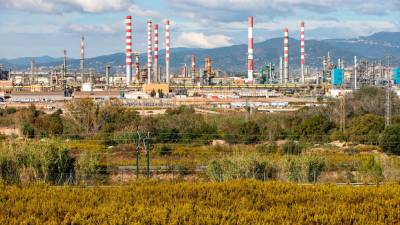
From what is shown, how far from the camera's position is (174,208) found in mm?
7668

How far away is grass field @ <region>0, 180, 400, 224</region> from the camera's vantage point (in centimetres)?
717

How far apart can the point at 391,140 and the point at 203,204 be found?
16257 millimetres

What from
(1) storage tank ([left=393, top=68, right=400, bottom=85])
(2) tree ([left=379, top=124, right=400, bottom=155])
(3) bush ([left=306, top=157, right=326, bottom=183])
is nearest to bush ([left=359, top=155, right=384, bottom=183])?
(3) bush ([left=306, top=157, right=326, bottom=183])

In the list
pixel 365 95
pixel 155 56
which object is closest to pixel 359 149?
pixel 365 95

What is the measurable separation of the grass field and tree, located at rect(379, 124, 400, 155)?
13229 mm

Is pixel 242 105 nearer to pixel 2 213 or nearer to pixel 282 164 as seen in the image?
pixel 282 164

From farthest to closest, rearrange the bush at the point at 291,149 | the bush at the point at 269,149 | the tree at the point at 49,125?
the tree at the point at 49,125 < the bush at the point at 269,149 < the bush at the point at 291,149

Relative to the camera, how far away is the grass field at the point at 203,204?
7.17 meters

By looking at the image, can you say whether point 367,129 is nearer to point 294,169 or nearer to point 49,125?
point 294,169

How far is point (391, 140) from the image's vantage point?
73.8 feet

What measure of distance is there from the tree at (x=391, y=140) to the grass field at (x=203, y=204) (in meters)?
13.2

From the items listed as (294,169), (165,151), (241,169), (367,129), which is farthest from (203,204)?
(367,129)

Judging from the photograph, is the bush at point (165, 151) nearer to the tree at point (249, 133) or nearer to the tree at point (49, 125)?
the tree at point (249, 133)

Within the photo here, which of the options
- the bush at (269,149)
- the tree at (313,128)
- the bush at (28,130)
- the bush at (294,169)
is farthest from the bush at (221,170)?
the bush at (28,130)
